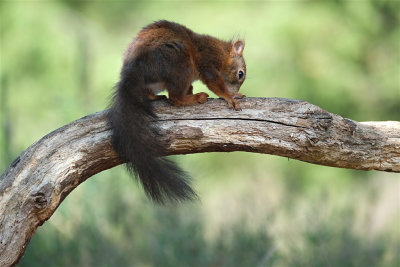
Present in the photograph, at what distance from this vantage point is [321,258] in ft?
15.8

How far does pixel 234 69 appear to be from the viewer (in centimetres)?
441

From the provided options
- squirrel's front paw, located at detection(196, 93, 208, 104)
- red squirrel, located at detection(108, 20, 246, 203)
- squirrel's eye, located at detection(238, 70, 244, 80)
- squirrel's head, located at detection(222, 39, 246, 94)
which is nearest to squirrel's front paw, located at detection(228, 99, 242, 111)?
red squirrel, located at detection(108, 20, 246, 203)

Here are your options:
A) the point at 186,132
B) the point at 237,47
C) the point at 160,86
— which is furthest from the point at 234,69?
the point at 186,132

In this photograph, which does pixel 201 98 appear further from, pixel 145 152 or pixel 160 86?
pixel 145 152

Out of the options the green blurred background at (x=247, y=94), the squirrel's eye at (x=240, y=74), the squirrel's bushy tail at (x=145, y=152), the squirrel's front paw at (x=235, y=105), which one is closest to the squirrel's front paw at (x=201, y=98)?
the squirrel's front paw at (x=235, y=105)

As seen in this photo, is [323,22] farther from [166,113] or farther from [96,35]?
[166,113]

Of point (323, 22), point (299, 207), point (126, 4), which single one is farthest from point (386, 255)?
point (126, 4)

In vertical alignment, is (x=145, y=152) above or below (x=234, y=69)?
below

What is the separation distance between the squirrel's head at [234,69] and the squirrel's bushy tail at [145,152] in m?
1.22

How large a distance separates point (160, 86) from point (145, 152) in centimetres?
65

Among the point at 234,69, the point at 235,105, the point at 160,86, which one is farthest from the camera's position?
the point at 234,69

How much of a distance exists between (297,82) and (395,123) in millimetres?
7154

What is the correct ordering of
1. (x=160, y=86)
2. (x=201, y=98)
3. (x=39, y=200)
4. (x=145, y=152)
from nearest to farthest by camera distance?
(x=39, y=200) → (x=145, y=152) → (x=201, y=98) → (x=160, y=86)

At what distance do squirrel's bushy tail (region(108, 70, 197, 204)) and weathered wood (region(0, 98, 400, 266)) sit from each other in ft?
0.21
